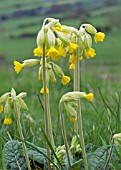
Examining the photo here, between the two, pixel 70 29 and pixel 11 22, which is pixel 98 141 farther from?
pixel 11 22

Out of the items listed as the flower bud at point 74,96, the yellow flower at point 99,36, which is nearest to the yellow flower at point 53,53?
the flower bud at point 74,96

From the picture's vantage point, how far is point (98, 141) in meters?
2.19

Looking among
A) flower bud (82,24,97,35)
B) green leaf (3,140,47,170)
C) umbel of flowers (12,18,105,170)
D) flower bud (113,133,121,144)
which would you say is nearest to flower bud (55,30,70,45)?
umbel of flowers (12,18,105,170)

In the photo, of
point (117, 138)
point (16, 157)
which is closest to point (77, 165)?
point (117, 138)

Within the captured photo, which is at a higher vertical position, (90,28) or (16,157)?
(90,28)

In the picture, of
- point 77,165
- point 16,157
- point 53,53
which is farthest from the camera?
point 16,157

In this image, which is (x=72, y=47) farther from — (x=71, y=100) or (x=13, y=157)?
(x=13, y=157)

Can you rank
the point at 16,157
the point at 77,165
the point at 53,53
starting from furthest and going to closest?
1. the point at 16,157
2. the point at 77,165
3. the point at 53,53

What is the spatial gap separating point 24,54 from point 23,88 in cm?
3265

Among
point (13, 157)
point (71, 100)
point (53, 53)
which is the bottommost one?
point (13, 157)

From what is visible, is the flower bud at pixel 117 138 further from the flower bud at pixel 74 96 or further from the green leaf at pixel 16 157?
the green leaf at pixel 16 157

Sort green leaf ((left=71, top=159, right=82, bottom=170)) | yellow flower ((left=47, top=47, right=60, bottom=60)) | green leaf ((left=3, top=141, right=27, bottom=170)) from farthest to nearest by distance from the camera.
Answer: green leaf ((left=3, top=141, right=27, bottom=170)), green leaf ((left=71, top=159, right=82, bottom=170)), yellow flower ((left=47, top=47, right=60, bottom=60))

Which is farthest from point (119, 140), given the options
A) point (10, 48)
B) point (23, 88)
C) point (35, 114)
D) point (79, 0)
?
point (79, 0)

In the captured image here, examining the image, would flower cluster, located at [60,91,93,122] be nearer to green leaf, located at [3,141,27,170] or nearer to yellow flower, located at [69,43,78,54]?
yellow flower, located at [69,43,78,54]
